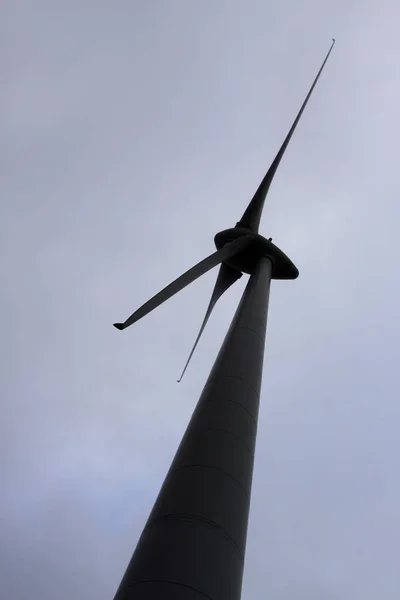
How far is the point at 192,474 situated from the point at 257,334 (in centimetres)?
588

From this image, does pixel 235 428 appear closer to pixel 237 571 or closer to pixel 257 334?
pixel 237 571

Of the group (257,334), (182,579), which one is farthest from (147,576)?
(257,334)

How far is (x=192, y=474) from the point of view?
8.55 metres

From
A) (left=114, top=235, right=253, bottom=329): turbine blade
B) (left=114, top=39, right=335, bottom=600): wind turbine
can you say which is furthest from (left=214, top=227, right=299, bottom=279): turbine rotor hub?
(left=114, top=39, right=335, bottom=600): wind turbine

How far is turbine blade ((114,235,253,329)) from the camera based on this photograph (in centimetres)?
1347

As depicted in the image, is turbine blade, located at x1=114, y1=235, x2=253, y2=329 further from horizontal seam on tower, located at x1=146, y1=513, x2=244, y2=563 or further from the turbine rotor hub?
horizontal seam on tower, located at x1=146, y1=513, x2=244, y2=563

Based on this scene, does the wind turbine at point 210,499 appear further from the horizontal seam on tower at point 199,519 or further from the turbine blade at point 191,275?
the turbine blade at point 191,275

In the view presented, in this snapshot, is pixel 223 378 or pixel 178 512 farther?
pixel 223 378

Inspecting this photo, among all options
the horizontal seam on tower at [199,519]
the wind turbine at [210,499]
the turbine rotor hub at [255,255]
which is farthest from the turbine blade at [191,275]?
the horizontal seam on tower at [199,519]

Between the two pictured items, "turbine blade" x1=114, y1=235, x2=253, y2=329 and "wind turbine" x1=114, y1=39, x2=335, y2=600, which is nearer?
"wind turbine" x1=114, y1=39, x2=335, y2=600

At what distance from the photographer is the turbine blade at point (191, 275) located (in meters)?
13.5

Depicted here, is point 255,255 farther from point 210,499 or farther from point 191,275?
point 210,499

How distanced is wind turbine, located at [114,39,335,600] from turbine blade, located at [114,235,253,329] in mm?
182

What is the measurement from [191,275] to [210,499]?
29.1 feet
